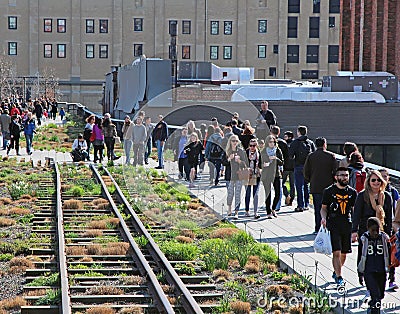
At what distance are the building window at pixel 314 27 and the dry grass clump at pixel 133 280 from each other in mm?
86182

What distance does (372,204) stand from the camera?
10.6 m

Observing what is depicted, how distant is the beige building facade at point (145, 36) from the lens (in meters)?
92.2

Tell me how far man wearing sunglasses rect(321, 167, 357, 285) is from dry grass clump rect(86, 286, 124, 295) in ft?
9.34

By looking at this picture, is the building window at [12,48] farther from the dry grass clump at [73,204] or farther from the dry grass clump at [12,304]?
the dry grass clump at [12,304]

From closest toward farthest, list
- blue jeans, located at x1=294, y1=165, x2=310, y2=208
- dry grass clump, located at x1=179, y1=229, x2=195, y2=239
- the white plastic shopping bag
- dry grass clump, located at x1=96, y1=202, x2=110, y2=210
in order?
the white plastic shopping bag, dry grass clump, located at x1=179, y1=229, x2=195, y2=239, blue jeans, located at x1=294, y1=165, x2=310, y2=208, dry grass clump, located at x1=96, y1=202, x2=110, y2=210

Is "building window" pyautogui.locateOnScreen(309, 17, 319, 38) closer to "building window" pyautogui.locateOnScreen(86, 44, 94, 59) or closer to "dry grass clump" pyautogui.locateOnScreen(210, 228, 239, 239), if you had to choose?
"building window" pyautogui.locateOnScreen(86, 44, 94, 59)

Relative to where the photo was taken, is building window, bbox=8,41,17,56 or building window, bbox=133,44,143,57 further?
building window, bbox=8,41,17,56

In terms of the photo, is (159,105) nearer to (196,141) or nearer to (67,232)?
(196,141)

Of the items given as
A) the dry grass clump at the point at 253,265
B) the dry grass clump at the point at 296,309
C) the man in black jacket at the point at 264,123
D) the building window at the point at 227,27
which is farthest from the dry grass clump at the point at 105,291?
the building window at the point at 227,27

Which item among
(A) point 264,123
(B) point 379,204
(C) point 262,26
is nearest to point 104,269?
(B) point 379,204

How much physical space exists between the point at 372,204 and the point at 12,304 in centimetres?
469

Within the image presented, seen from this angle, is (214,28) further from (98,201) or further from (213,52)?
(98,201)

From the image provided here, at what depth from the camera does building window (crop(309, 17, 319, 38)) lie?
95.1 meters

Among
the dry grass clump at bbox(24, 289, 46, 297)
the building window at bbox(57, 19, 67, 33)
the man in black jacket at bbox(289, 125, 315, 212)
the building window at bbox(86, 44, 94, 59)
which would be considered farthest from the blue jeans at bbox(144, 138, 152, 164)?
the building window at bbox(57, 19, 67, 33)
